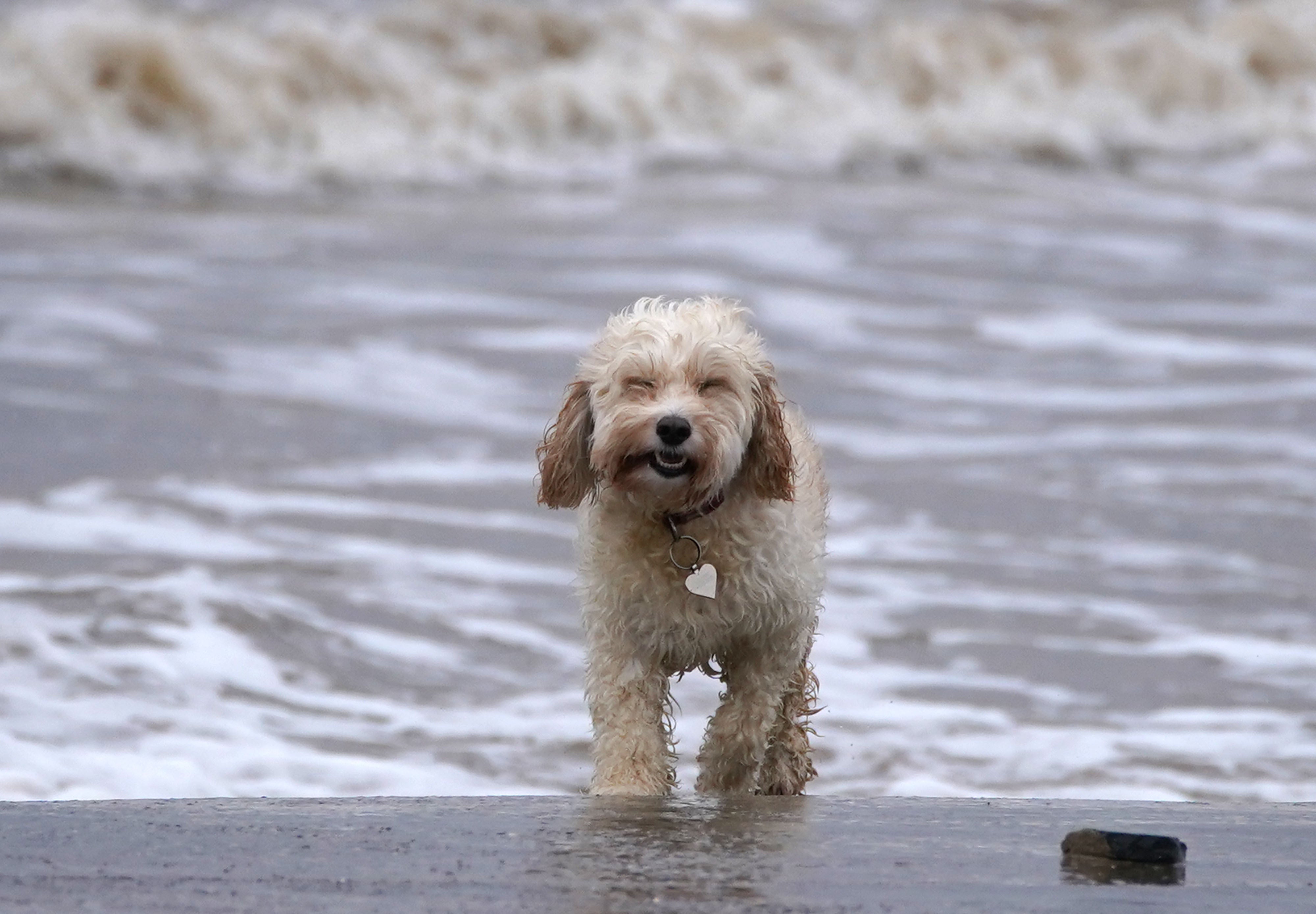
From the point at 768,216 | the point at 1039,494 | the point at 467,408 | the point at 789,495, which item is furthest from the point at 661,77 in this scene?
the point at 789,495

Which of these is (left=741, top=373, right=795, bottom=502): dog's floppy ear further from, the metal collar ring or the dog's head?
the metal collar ring

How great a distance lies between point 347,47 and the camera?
1077 inches

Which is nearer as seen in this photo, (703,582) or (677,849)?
(677,849)

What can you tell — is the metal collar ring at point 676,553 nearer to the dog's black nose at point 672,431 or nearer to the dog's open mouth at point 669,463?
the dog's open mouth at point 669,463

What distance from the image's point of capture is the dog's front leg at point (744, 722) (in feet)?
19.6

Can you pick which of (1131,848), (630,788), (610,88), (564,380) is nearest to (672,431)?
(630,788)

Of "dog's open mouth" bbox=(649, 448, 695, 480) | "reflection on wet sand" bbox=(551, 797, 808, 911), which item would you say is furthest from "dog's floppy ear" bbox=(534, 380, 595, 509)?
"reflection on wet sand" bbox=(551, 797, 808, 911)

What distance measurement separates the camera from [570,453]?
593 centimetres

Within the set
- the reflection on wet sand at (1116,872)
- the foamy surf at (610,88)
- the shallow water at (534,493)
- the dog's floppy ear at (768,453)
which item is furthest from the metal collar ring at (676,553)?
the foamy surf at (610,88)

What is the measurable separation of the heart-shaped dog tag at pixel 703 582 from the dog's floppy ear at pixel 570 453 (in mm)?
463

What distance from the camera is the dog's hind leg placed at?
6301 mm

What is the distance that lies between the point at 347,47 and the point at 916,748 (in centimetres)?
2097

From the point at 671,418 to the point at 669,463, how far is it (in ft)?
0.44

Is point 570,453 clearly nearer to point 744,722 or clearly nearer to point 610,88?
point 744,722
